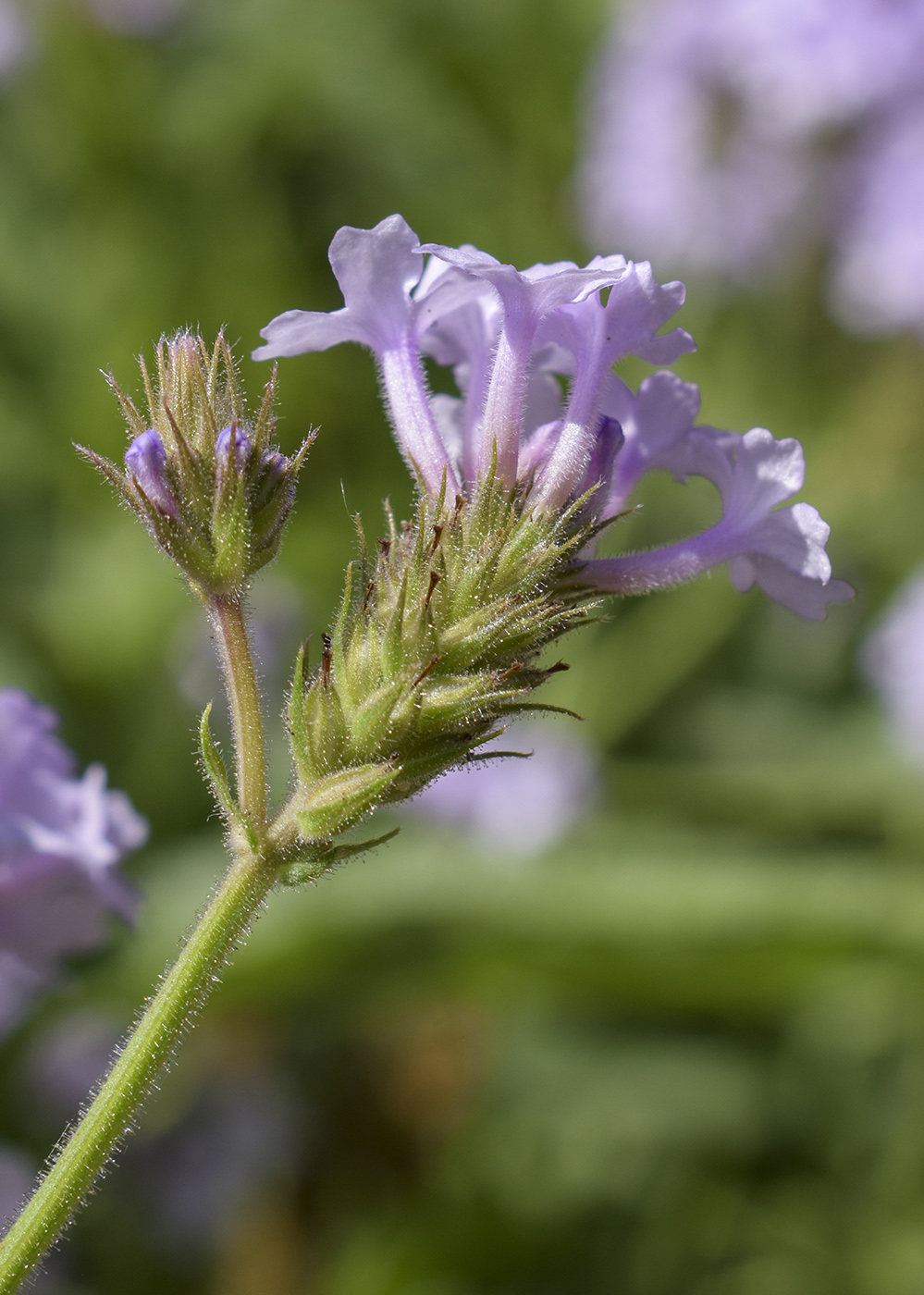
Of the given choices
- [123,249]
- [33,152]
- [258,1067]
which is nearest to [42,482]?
[123,249]

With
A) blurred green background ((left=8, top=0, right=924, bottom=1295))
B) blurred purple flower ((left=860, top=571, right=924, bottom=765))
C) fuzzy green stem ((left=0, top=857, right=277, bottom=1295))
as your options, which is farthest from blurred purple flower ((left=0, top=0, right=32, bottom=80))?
fuzzy green stem ((left=0, top=857, right=277, bottom=1295))

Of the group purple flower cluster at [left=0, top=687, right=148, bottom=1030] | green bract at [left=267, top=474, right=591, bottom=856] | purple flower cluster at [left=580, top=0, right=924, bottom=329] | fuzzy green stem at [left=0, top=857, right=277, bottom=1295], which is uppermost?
purple flower cluster at [left=580, top=0, right=924, bottom=329]

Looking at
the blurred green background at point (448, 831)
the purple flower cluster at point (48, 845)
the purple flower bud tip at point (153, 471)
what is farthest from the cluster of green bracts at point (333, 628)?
the blurred green background at point (448, 831)

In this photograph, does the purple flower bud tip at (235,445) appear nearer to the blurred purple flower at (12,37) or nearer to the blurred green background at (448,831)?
the blurred green background at (448,831)

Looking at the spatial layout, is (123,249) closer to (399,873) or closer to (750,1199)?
(399,873)

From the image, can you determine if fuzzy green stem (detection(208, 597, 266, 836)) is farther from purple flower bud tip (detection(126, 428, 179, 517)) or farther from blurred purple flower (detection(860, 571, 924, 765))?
blurred purple flower (detection(860, 571, 924, 765))
